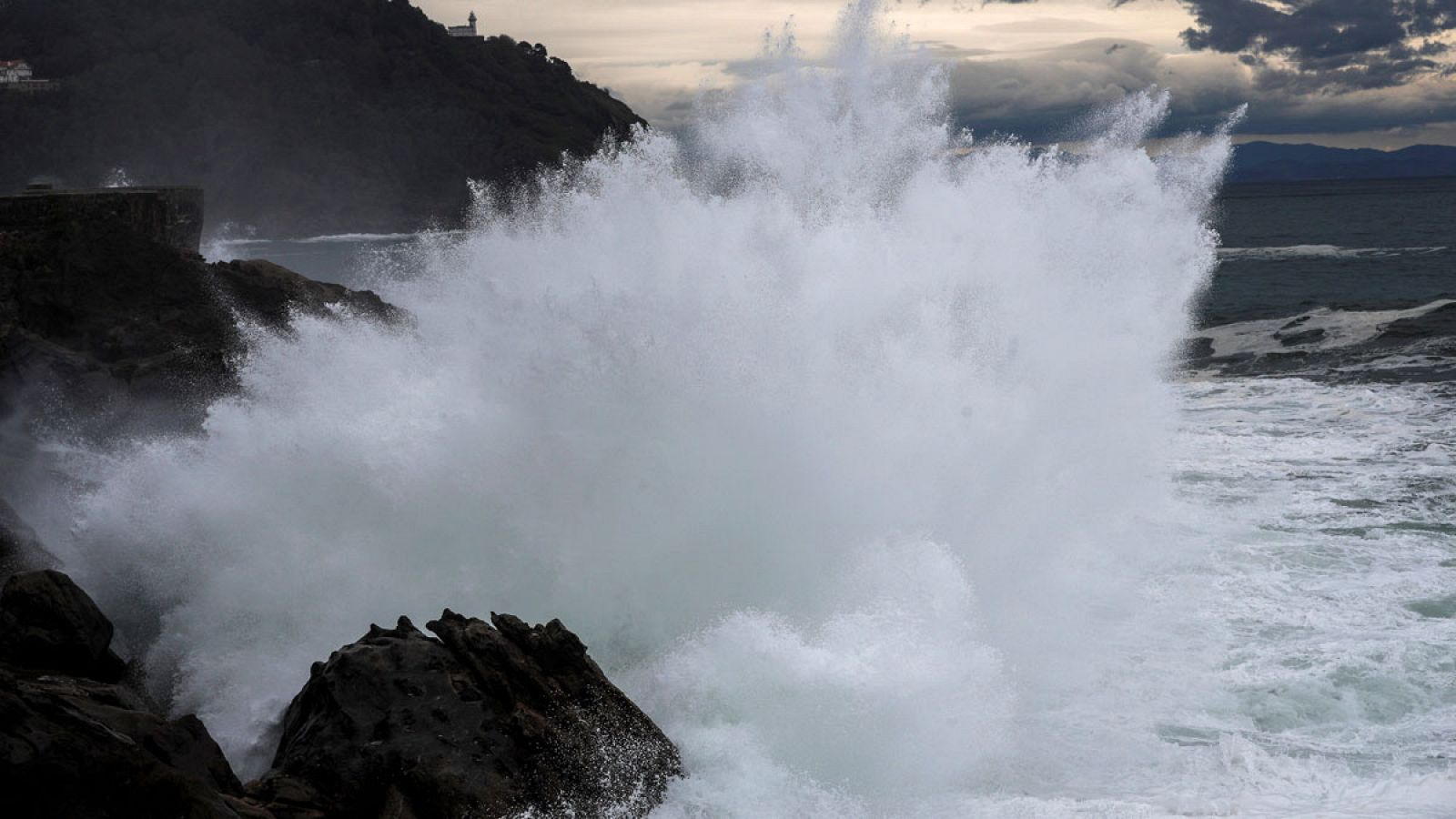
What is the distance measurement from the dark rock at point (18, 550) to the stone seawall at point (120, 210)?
406 inches

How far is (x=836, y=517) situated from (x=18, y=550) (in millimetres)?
6795

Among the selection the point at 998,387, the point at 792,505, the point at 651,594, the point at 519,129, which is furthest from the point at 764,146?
the point at 519,129

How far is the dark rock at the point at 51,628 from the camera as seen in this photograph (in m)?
7.62

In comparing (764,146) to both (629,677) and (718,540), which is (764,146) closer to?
(718,540)

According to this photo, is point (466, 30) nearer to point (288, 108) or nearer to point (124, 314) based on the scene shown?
point (288, 108)

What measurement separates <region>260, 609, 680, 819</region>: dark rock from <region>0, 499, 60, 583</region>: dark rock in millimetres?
2900

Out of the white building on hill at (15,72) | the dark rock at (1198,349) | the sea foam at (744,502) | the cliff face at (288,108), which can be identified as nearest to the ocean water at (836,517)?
the sea foam at (744,502)

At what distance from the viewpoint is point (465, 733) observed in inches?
294

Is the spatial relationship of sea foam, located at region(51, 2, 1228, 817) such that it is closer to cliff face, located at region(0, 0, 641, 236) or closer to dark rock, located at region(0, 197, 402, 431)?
dark rock, located at region(0, 197, 402, 431)

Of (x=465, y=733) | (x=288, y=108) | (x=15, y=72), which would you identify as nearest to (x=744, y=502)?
(x=465, y=733)

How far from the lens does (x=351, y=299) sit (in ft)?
67.0

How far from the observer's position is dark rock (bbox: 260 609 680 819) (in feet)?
23.5

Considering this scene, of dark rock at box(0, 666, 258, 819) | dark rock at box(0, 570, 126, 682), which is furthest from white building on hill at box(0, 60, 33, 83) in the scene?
dark rock at box(0, 666, 258, 819)

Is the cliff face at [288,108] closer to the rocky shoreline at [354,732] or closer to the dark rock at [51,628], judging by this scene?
the dark rock at [51,628]
